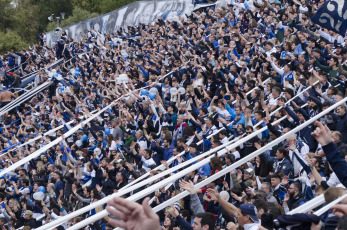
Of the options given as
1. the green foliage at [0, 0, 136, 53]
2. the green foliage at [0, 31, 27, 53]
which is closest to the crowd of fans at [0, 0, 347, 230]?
the green foliage at [0, 0, 136, 53]

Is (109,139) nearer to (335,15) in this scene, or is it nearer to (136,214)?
(335,15)

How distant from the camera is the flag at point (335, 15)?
26.9ft

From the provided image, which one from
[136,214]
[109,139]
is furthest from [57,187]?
[136,214]

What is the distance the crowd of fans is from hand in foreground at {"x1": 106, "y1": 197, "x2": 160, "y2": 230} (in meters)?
0.01

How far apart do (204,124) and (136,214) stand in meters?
9.25

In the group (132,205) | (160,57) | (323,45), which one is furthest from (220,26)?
(132,205)

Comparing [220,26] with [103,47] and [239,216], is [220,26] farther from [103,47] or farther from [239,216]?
[239,216]

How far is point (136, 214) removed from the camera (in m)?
2.67

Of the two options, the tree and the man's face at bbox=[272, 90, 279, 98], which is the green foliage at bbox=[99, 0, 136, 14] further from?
the man's face at bbox=[272, 90, 279, 98]

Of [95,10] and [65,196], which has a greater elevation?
[95,10]

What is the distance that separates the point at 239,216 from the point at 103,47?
65.0ft

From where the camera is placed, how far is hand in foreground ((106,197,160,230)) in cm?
263

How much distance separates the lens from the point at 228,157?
893 centimetres

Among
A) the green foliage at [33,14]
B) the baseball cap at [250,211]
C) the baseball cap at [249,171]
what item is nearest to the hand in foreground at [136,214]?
the baseball cap at [250,211]
